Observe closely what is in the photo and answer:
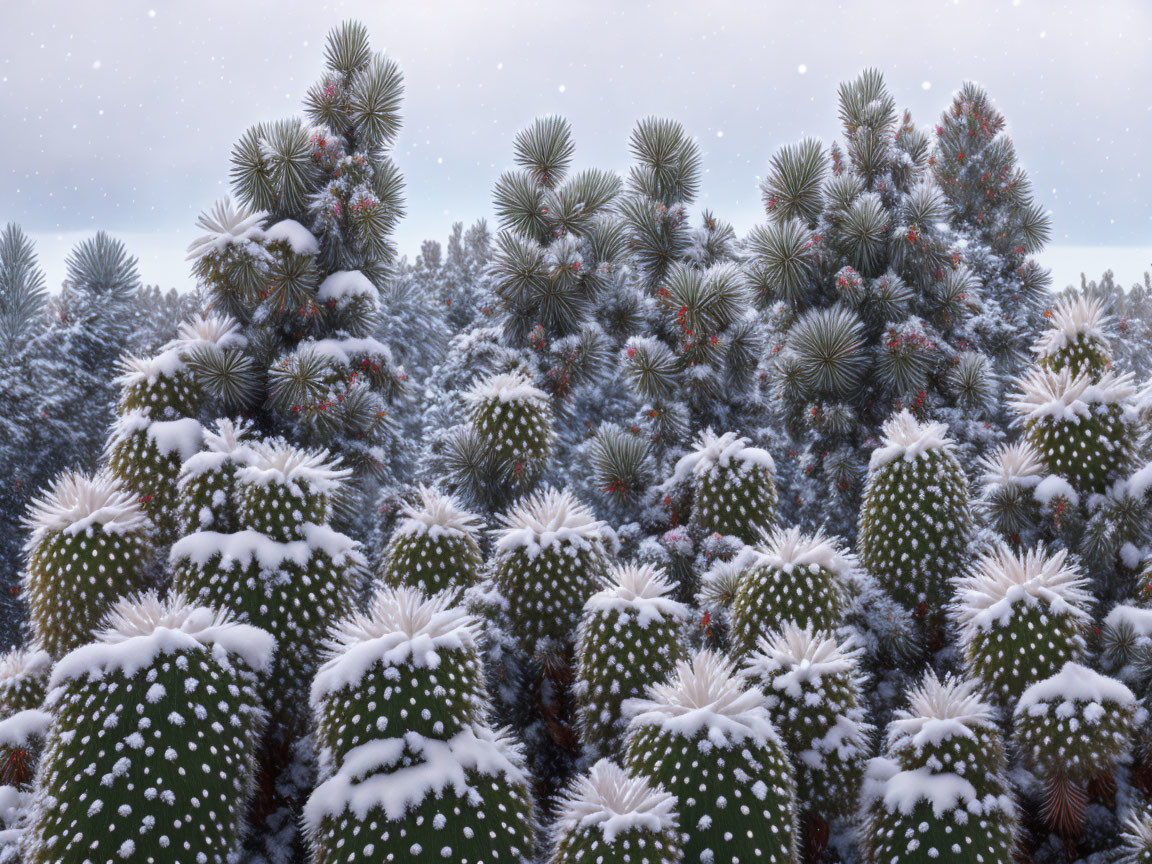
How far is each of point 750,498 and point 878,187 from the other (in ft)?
12.3

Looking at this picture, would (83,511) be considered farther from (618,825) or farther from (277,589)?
(618,825)

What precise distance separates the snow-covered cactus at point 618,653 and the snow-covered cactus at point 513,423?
1302 mm

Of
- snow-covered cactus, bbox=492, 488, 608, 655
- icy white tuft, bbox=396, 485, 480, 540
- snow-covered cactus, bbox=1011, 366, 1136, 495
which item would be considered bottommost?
snow-covered cactus, bbox=492, 488, 608, 655

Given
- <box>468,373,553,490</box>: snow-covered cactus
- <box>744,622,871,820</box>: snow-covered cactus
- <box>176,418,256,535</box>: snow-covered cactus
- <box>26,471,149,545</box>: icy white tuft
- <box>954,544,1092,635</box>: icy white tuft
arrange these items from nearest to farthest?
<box>744,622,871,820</box>: snow-covered cactus → <box>954,544,1092,635</box>: icy white tuft → <box>26,471,149,545</box>: icy white tuft → <box>176,418,256,535</box>: snow-covered cactus → <box>468,373,553,490</box>: snow-covered cactus

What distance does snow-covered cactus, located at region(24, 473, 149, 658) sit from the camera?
10.6 feet

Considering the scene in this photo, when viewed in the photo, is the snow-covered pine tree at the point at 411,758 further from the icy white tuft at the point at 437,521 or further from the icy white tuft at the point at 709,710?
the icy white tuft at the point at 437,521

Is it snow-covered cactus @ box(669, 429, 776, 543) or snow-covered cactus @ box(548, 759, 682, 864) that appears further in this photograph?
snow-covered cactus @ box(669, 429, 776, 543)

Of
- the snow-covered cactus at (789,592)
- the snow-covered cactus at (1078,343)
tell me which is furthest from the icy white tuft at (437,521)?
the snow-covered cactus at (1078,343)

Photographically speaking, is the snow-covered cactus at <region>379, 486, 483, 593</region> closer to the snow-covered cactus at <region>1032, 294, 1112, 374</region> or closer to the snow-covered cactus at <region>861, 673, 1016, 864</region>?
the snow-covered cactus at <region>861, 673, 1016, 864</region>

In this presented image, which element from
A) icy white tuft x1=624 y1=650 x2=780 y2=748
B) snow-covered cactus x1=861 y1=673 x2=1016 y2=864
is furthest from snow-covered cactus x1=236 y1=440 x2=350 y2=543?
snow-covered cactus x1=861 y1=673 x2=1016 y2=864

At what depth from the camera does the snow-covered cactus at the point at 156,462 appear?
375cm

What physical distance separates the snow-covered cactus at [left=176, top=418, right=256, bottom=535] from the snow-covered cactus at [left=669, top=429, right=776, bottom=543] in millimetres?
2077

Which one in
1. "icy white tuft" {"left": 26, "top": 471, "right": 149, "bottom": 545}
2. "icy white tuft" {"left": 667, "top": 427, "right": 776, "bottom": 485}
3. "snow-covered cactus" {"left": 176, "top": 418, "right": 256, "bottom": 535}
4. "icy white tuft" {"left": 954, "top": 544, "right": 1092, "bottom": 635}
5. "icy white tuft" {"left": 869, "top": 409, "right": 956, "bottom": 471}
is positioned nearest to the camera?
"icy white tuft" {"left": 954, "top": 544, "right": 1092, "bottom": 635}

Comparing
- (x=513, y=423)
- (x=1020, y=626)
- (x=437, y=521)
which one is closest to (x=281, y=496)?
(x=437, y=521)
